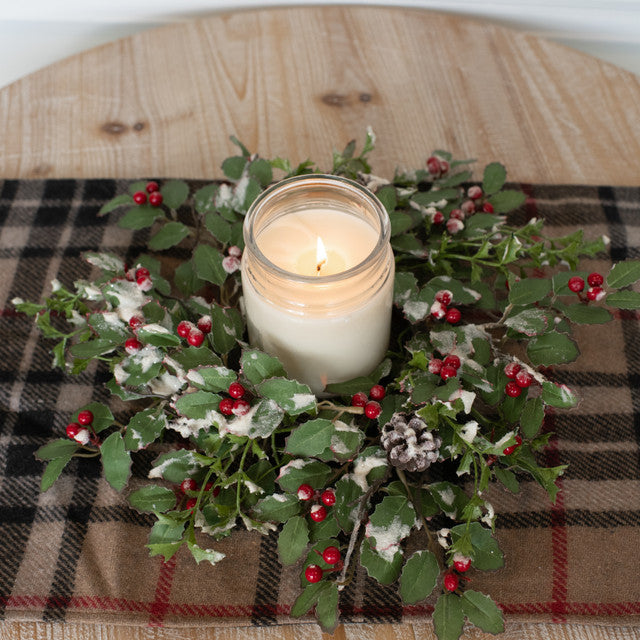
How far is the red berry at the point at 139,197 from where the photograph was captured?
25.9 inches

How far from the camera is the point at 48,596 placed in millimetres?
497

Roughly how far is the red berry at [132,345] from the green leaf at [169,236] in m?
0.14

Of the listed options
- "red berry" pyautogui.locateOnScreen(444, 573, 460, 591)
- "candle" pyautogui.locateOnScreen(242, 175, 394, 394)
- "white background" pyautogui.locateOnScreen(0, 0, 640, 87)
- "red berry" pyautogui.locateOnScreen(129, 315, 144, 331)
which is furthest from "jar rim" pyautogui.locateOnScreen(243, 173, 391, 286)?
"white background" pyautogui.locateOnScreen(0, 0, 640, 87)

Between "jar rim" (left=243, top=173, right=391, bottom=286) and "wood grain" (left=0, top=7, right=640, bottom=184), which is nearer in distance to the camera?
"jar rim" (left=243, top=173, right=391, bottom=286)

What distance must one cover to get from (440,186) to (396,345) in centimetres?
17

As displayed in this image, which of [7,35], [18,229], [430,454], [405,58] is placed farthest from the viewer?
[7,35]

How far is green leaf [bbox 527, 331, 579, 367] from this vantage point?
50 cm

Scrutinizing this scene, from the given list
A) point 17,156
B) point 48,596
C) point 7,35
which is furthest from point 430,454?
point 7,35

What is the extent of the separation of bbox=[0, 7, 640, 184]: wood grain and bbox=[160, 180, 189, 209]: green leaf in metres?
0.10

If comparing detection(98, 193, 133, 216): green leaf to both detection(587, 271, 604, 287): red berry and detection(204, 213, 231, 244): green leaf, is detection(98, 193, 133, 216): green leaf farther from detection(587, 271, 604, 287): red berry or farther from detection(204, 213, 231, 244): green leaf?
detection(587, 271, 604, 287): red berry

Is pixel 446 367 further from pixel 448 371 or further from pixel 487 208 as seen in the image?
pixel 487 208

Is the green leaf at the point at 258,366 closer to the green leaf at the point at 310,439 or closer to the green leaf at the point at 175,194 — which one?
the green leaf at the point at 310,439

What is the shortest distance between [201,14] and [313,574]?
82cm

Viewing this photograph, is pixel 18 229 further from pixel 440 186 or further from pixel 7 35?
pixel 7 35
